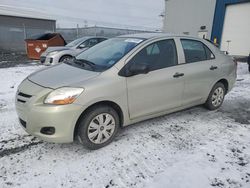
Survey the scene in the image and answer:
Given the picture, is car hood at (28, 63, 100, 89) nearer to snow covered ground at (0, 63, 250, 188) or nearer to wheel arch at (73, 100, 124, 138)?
wheel arch at (73, 100, 124, 138)

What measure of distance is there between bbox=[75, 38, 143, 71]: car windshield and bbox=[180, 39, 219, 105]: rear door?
105 centimetres

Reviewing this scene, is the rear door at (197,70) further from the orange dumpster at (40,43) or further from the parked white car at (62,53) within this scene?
the orange dumpster at (40,43)

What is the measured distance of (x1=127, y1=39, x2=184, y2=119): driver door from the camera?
3316 millimetres

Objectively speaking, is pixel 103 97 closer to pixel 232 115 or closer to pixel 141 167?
pixel 141 167

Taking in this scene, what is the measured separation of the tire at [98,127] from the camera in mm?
2949

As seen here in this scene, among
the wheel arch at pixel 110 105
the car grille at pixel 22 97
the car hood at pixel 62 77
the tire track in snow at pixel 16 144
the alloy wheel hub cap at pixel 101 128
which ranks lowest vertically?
the tire track in snow at pixel 16 144

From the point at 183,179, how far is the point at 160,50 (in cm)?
208

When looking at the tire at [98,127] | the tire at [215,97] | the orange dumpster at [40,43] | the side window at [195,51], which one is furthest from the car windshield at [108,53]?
the orange dumpster at [40,43]

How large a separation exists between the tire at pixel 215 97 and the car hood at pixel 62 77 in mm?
2720

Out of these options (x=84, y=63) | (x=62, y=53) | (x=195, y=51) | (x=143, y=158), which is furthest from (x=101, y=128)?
(x=62, y=53)

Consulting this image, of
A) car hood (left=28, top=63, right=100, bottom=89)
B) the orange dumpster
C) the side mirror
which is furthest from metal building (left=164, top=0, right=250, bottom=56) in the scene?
car hood (left=28, top=63, right=100, bottom=89)

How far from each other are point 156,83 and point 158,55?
50 cm

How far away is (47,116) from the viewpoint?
2.72 metres

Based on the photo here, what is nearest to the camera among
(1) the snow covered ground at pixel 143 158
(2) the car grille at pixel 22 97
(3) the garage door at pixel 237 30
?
(1) the snow covered ground at pixel 143 158
